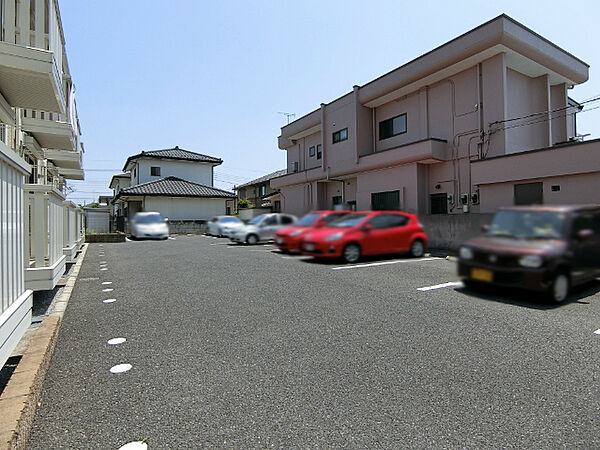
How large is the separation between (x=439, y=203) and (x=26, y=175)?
6950mm

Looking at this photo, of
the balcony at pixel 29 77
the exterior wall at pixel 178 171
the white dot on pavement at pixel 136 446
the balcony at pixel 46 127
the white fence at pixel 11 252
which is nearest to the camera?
the exterior wall at pixel 178 171

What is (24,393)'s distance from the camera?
6.58m

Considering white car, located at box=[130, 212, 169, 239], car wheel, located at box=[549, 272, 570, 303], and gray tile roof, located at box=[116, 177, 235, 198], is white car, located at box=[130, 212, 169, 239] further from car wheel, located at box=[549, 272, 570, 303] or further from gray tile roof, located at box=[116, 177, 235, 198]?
car wheel, located at box=[549, 272, 570, 303]

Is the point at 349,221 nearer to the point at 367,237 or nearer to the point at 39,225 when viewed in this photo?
the point at 367,237

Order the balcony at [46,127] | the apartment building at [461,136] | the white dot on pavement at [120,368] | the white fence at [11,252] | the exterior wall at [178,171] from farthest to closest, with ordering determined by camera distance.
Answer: the balcony at [46,127]
the white dot on pavement at [120,368]
the white fence at [11,252]
the exterior wall at [178,171]
the apartment building at [461,136]

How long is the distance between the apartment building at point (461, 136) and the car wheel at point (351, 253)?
0.51 feet

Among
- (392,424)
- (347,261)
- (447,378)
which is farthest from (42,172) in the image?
(347,261)

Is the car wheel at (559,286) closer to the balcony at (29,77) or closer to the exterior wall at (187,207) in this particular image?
the exterior wall at (187,207)

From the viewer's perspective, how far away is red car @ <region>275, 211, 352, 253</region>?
3.80 feet

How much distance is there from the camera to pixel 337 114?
2.21m

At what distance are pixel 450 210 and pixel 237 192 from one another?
3.57ft

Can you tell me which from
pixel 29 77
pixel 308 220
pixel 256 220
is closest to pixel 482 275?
pixel 308 220

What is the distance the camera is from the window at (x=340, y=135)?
6.60 ft

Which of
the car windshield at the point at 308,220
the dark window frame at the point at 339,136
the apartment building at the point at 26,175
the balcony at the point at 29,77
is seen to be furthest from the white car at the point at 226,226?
the balcony at the point at 29,77
